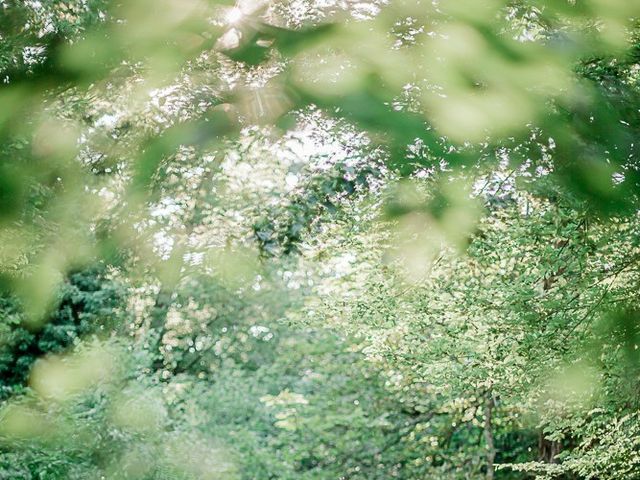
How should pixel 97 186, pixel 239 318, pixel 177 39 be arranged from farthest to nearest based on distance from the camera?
pixel 239 318 → pixel 97 186 → pixel 177 39

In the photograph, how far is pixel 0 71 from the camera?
15.7 inches

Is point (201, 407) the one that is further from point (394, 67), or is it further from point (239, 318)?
point (394, 67)

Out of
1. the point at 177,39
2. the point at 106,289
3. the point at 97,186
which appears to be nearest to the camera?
the point at 177,39

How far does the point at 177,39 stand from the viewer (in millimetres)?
385

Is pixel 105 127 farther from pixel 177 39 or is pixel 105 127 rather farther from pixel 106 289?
pixel 106 289

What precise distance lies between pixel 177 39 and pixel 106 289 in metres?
8.00

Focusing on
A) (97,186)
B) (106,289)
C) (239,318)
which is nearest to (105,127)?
(97,186)

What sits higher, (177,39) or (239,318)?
(177,39)

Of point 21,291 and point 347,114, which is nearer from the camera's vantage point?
point 347,114

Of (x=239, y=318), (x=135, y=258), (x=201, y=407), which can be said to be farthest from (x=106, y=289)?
(x=135, y=258)

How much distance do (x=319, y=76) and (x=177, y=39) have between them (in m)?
0.07

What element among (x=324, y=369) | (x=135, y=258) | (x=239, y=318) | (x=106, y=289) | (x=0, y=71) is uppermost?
(x=0, y=71)

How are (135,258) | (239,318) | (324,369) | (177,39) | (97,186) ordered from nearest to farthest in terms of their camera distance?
(177,39)
(97,186)
(135,258)
(324,369)
(239,318)

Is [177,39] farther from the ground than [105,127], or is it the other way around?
[177,39]
